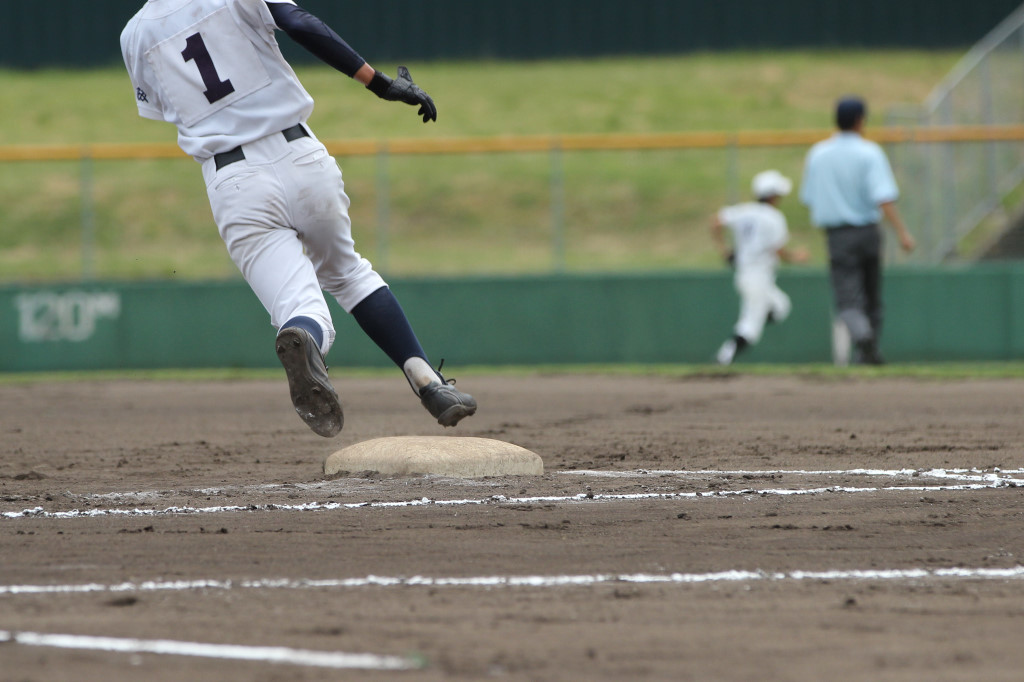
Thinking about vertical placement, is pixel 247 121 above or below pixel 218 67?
below

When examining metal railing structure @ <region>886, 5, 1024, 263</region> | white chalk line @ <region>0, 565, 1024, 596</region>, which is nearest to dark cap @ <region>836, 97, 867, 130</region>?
metal railing structure @ <region>886, 5, 1024, 263</region>

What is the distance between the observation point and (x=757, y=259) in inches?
471

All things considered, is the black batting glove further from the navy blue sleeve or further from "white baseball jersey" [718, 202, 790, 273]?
"white baseball jersey" [718, 202, 790, 273]

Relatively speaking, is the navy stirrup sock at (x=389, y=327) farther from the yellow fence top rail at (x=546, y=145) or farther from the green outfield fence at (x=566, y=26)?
the green outfield fence at (x=566, y=26)

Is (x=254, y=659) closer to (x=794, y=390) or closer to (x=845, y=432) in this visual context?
(x=845, y=432)

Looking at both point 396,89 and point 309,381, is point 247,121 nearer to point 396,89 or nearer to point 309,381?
point 396,89

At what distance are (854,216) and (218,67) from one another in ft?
23.1

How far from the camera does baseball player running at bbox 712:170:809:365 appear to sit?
1178cm

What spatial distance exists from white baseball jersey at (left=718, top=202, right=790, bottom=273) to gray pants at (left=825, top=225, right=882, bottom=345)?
3.62ft

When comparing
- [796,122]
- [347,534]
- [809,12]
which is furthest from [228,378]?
[809,12]

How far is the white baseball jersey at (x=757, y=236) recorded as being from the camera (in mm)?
11898

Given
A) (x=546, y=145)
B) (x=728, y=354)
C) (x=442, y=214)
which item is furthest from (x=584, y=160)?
(x=728, y=354)

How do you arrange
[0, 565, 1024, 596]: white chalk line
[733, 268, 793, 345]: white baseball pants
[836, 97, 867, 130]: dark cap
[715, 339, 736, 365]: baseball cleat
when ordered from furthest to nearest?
1. [733, 268, 793, 345]: white baseball pants
2. [715, 339, 736, 365]: baseball cleat
3. [836, 97, 867, 130]: dark cap
4. [0, 565, 1024, 596]: white chalk line

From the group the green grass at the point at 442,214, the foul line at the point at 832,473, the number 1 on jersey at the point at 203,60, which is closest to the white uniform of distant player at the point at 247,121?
the number 1 on jersey at the point at 203,60
